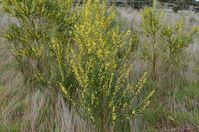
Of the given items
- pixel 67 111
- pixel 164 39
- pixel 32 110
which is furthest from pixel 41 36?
pixel 164 39

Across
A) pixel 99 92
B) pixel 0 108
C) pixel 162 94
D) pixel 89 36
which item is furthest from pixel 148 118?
pixel 0 108

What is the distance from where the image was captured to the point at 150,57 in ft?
12.6

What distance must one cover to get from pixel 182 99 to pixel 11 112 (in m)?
2.50

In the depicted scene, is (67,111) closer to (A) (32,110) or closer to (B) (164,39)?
(A) (32,110)

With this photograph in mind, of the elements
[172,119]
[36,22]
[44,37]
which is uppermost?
[36,22]

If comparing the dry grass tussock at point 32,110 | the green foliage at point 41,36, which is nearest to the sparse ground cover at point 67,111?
the dry grass tussock at point 32,110

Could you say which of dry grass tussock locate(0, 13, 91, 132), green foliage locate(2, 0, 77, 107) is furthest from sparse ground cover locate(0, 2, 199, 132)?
green foliage locate(2, 0, 77, 107)

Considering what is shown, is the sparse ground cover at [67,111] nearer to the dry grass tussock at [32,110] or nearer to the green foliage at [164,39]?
the dry grass tussock at [32,110]

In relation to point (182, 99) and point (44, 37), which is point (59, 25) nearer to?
point (44, 37)

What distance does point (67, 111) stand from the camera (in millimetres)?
2814

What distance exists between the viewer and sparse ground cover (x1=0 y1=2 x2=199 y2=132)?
8.72ft

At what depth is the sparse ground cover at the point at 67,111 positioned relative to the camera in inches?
105

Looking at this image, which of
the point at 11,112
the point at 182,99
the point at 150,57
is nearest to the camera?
the point at 11,112

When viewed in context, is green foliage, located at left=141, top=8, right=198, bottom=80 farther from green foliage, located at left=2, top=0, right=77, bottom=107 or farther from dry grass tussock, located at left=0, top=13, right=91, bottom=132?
dry grass tussock, located at left=0, top=13, right=91, bottom=132
